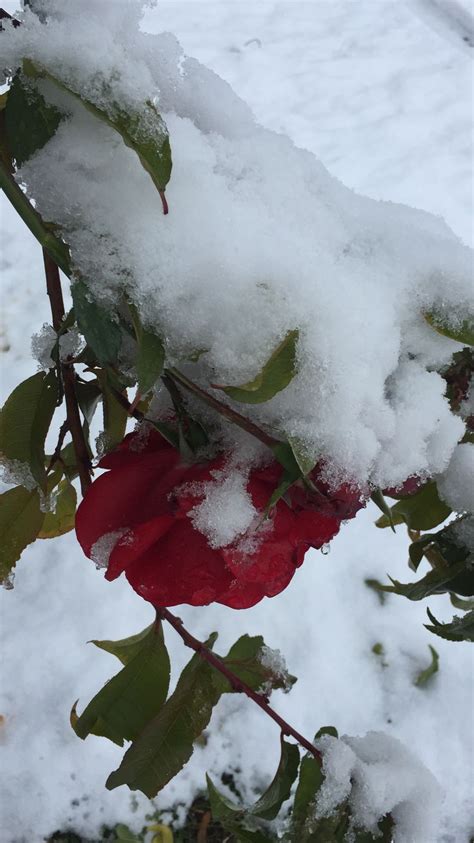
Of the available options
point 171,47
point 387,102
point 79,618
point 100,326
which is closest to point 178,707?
point 100,326

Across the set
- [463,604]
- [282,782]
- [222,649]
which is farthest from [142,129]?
[222,649]

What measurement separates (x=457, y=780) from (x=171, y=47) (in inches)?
43.1

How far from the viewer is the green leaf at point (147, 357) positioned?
0.32 m

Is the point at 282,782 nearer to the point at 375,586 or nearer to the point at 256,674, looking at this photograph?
the point at 256,674

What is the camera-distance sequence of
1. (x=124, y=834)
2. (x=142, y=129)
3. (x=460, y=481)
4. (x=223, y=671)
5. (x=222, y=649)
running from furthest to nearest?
1. (x=222, y=649)
2. (x=124, y=834)
3. (x=223, y=671)
4. (x=460, y=481)
5. (x=142, y=129)

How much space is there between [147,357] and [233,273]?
0.07 meters

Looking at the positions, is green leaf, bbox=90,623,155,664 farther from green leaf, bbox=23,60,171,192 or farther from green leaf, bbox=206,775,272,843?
green leaf, bbox=23,60,171,192

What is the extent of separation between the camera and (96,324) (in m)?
0.34

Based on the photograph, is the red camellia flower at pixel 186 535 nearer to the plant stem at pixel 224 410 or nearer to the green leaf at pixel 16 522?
the plant stem at pixel 224 410

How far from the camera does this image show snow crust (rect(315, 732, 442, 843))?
602mm

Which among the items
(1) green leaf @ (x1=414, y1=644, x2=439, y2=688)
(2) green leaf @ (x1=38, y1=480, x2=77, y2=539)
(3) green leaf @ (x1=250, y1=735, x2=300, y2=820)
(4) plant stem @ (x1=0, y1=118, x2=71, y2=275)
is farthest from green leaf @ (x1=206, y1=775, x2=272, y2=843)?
(1) green leaf @ (x1=414, y1=644, x2=439, y2=688)

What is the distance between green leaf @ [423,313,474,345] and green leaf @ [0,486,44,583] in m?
0.30

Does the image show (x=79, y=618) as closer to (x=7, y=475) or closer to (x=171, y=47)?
(x=7, y=475)

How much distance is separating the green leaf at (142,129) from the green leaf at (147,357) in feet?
0.22
